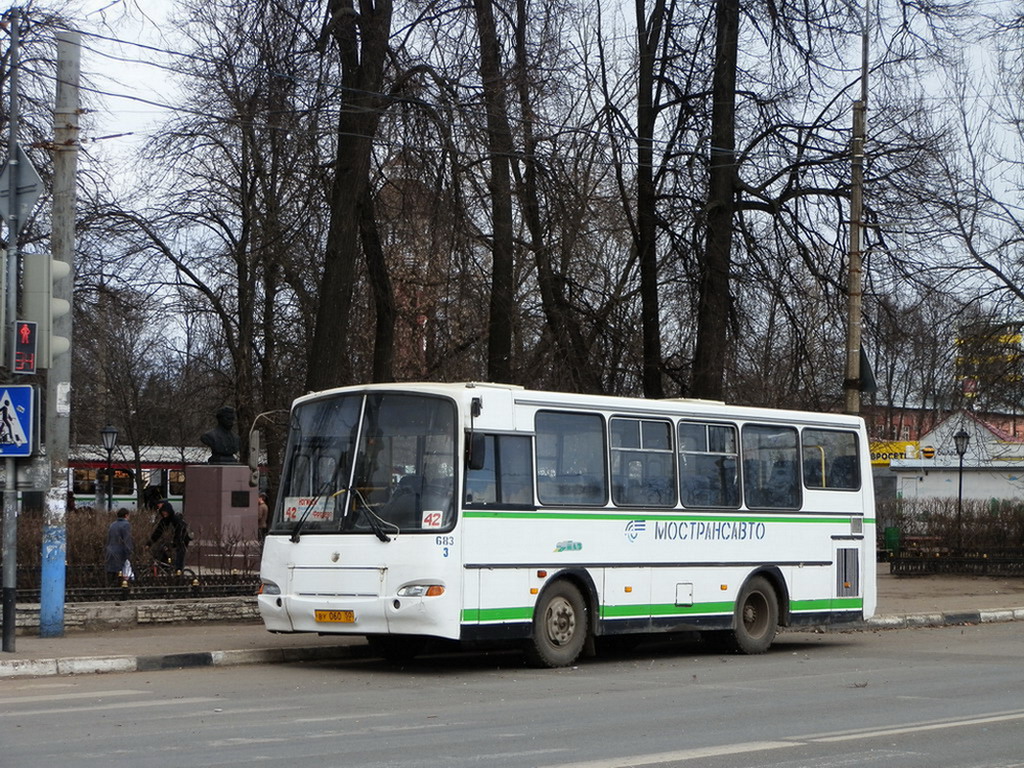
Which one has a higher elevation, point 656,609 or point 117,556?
point 117,556

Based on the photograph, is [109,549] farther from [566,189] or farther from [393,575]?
[566,189]

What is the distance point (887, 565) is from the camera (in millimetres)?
37969

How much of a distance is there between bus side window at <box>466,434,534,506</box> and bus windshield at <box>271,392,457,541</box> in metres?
0.33

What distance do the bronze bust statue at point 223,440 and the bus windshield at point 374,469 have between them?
42.6ft

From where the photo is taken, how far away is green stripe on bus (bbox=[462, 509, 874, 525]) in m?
14.9

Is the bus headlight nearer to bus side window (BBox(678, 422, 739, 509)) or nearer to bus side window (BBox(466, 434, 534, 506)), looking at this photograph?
bus side window (BBox(466, 434, 534, 506))

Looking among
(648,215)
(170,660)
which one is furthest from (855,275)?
(170,660)

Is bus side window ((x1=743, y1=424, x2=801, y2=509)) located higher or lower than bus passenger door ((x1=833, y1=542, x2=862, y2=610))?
higher

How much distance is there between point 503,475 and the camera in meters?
15.1

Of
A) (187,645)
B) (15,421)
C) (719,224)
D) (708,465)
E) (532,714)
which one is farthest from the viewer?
(719,224)

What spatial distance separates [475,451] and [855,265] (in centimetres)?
1096

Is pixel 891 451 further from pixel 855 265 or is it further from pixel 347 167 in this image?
pixel 347 167

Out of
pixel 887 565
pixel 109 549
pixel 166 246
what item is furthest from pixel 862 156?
pixel 166 246

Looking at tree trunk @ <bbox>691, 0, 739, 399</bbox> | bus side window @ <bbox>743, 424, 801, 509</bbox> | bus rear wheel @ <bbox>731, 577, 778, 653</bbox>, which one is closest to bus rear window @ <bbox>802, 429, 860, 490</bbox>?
bus side window @ <bbox>743, 424, 801, 509</bbox>
